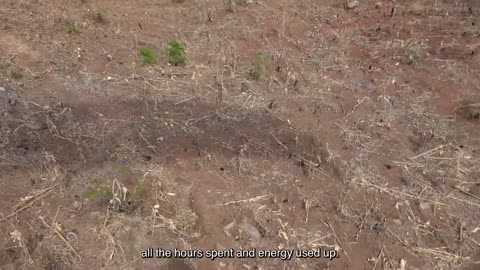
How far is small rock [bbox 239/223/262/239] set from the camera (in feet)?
11.4

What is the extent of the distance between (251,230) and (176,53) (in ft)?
8.10

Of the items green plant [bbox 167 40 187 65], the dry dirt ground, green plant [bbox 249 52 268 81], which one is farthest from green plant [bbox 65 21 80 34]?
green plant [bbox 249 52 268 81]

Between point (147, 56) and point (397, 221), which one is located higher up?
point (147, 56)

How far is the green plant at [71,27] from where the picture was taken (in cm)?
536

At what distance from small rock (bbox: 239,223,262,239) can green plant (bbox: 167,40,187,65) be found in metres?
2.30

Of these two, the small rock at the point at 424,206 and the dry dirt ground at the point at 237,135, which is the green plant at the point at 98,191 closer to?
the dry dirt ground at the point at 237,135

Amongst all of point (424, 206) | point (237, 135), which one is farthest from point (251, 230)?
point (424, 206)

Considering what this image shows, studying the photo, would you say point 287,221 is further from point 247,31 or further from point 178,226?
point 247,31

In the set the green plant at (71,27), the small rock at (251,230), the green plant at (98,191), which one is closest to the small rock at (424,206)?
the small rock at (251,230)

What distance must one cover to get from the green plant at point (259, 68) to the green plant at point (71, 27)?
7.09 feet

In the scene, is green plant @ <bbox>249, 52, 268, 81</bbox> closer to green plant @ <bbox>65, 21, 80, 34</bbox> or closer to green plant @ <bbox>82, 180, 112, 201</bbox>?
green plant @ <bbox>82, 180, 112, 201</bbox>

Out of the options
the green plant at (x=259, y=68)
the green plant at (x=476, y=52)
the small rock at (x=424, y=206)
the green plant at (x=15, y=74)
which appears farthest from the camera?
the green plant at (x=476, y=52)

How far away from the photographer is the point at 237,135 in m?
4.29

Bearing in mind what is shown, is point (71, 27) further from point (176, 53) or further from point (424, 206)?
point (424, 206)
